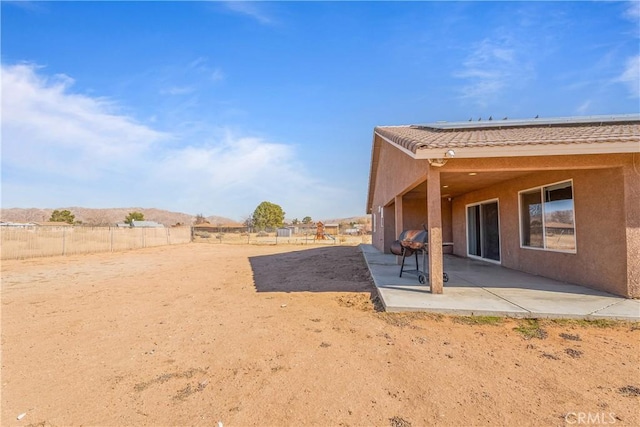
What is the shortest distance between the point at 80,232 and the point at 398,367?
23039mm

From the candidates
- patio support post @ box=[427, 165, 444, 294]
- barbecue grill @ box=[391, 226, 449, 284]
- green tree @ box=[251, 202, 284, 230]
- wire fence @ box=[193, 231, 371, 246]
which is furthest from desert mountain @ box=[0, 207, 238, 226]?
patio support post @ box=[427, 165, 444, 294]

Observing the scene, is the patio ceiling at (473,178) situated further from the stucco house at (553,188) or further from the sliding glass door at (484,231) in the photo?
the sliding glass door at (484,231)

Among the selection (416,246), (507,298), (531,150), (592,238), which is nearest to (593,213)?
(592,238)

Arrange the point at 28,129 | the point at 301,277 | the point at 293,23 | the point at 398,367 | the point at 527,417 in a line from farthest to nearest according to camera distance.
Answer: the point at 28,129, the point at 293,23, the point at 301,277, the point at 398,367, the point at 527,417

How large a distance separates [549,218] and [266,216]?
57108mm

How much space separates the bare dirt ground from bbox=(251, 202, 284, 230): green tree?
56.1 meters

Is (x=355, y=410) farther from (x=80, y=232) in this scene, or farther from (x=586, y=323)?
(x=80, y=232)

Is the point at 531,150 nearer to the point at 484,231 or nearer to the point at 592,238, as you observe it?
the point at 592,238

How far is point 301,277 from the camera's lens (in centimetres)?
871

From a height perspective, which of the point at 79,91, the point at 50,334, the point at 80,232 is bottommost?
the point at 50,334

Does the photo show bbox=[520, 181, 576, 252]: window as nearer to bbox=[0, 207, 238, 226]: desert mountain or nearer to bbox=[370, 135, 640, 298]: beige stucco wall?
bbox=[370, 135, 640, 298]: beige stucco wall

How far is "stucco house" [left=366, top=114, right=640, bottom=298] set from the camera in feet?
16.4

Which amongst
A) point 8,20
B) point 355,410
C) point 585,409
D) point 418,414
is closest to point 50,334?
point 355,410

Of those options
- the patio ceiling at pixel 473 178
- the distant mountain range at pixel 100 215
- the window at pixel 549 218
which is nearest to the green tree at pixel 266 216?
the distant mountain range at pixel 100 215
